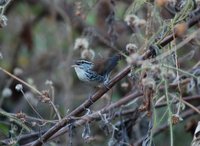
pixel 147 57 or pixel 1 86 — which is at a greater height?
pixel 1 86

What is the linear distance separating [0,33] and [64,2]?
0.89 meters

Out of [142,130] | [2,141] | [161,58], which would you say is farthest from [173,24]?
[142,130]

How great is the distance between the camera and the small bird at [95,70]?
8.90ft

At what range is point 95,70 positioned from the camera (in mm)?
2975

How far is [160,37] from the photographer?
2.28 meters

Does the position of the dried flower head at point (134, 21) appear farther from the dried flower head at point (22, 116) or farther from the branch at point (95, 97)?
the dried flower head at point (22, 116)

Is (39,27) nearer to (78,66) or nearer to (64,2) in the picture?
(64,2)

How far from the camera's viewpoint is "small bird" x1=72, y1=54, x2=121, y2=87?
8.90 ft

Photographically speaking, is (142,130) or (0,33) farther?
(0,33)

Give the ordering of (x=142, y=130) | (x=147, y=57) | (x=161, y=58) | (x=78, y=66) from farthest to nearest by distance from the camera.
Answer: (x=142, y=130) < (x=78, y=66) < (x=147, y=57) < (x=161, y=58)

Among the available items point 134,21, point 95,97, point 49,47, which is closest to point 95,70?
point 134,21

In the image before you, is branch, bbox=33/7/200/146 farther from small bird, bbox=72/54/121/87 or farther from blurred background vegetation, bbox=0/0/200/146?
blurred background vegetation, bbox=0/0/200/146

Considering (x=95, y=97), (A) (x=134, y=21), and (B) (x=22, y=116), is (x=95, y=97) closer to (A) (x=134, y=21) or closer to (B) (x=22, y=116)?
(B) (x=22, y=116)

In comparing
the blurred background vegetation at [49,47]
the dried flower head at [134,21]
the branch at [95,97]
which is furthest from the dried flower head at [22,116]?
the blurred background vegetation at [49,47]
